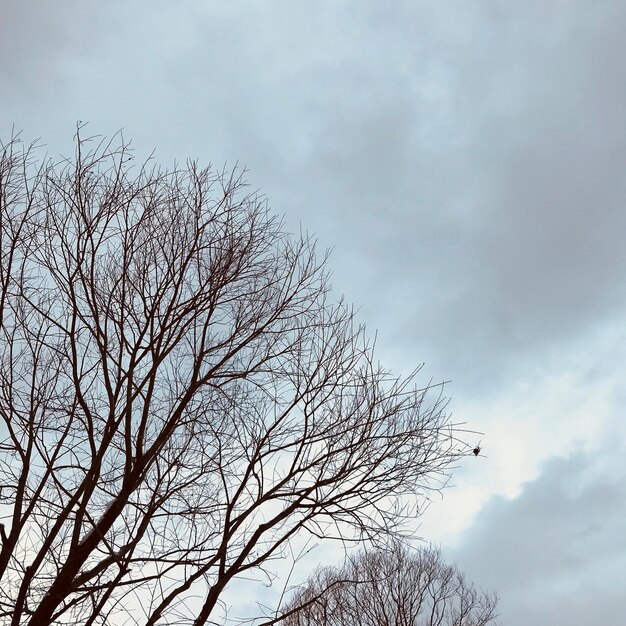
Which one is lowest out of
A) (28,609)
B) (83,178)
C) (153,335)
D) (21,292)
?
(28,609)

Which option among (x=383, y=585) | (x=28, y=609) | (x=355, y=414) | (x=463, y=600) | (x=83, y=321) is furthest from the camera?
(x=463, y=600)

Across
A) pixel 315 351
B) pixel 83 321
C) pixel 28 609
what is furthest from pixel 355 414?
pixel 28 609

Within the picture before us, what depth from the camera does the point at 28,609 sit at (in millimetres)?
4270

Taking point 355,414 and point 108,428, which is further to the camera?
point 355,414

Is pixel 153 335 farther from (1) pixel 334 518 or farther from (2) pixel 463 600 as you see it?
(2) pixel 463 600

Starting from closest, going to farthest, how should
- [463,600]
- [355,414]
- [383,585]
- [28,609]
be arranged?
1. [28,609]
2. [355,414]
3. [383,585]
4. [463,600]

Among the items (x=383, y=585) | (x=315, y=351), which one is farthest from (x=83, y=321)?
(x=383, y=585)

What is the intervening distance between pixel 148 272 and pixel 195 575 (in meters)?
2.27

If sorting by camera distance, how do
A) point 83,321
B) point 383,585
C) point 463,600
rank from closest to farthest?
point 83,321, point 383,585, point 463,600

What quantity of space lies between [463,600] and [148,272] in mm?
16179

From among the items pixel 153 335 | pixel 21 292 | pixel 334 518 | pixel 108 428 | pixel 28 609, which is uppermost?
pixel 21 292

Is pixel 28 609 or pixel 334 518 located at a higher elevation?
pixel 334 518

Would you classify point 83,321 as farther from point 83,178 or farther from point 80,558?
point 80,558

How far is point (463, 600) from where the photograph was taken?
18.3 meters
